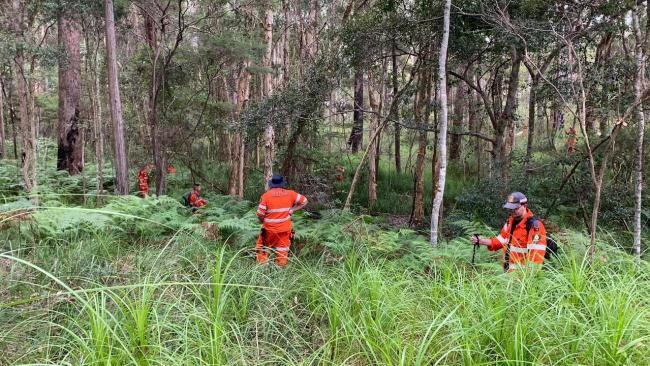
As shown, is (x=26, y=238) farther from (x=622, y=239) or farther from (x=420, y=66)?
(x=622, y=239)

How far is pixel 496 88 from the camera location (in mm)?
14844

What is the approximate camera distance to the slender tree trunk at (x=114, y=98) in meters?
9.57

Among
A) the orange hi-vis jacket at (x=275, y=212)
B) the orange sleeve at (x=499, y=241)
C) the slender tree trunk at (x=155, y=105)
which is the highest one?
the slender tree trunk at (x=155, y=105)

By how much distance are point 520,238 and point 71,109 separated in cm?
1556

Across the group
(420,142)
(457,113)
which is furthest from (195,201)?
(457,113)

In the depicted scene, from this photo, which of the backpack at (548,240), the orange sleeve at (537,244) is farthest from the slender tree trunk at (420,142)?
the orange sleeve at (537,244)

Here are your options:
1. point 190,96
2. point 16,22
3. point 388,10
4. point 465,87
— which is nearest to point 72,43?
point 190,96

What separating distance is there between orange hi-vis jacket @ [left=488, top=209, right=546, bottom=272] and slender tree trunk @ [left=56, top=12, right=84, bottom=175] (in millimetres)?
14454

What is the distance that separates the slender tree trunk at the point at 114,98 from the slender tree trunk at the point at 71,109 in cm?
576

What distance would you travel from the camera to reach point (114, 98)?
9.90 m

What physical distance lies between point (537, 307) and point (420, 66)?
888 cm

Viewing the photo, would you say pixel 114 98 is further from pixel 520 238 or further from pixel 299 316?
pixel 520 238

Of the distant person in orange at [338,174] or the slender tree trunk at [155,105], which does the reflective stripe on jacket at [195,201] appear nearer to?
the slender tree trunk at [155,105]

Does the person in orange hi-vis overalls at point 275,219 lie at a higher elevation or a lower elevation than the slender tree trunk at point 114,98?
lower
